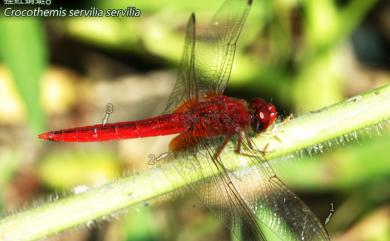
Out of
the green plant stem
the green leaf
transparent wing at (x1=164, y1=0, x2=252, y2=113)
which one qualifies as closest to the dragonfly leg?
the green plant stem

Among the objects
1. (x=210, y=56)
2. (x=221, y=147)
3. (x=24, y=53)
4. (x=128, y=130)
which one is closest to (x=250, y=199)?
(x=221, y=147)

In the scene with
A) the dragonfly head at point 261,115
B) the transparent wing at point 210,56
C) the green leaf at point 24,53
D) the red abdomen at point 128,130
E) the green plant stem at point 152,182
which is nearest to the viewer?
the green plant stem at point 152,182

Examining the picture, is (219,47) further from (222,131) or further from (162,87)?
(162,87)

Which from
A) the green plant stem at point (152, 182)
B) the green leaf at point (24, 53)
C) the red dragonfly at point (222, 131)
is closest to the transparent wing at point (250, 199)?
the red dragonfly at point (222, 131)

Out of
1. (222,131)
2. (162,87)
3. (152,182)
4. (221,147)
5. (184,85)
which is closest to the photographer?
(152,182)

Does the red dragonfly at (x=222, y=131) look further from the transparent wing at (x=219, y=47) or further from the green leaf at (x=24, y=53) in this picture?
the green leaf at (x=24, y=53)

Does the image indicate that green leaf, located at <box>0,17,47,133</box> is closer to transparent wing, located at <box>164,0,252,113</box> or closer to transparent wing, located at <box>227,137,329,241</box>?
transparent wing, located at <box>164,0,252,113</box>
